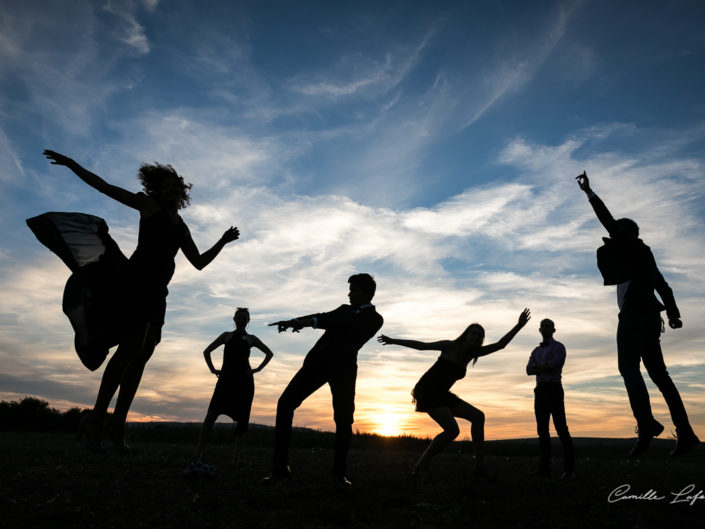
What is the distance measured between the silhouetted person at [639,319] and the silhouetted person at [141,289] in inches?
212

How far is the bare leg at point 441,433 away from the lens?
297 inches

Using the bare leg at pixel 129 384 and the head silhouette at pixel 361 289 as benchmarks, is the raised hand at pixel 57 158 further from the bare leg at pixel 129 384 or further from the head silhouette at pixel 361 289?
the head silhouette at pixel 361 289

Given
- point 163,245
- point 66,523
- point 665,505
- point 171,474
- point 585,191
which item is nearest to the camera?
point 66,523

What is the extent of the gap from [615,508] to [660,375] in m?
2.50

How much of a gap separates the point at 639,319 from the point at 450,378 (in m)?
2.78

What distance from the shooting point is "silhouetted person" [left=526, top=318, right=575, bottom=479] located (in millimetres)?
8539

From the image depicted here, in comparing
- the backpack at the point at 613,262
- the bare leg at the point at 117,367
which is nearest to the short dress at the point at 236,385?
the bare leg at the point at 117,367

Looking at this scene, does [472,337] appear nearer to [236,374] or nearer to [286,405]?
[286,405]

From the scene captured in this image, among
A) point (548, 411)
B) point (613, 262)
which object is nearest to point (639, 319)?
point (613, 262)

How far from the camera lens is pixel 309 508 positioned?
555 centimetres

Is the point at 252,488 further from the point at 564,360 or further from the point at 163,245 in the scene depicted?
the point at 564,360

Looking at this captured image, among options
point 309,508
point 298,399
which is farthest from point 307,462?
point 309,508

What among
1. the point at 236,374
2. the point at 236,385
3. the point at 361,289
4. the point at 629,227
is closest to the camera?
the point at 361,289

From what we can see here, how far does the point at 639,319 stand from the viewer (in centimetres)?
731
